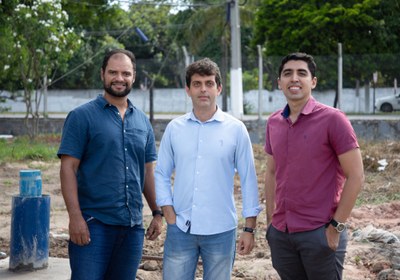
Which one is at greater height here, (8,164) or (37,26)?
(37,26)

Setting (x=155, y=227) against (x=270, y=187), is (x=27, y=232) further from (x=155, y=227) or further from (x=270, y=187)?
(x=270, y=187)

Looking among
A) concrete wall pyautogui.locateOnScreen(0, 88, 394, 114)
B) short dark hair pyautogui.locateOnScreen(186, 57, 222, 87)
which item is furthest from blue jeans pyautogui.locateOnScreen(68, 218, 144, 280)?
concrete wall pyautogui.locateOnScreen(0, 88, 394, 114)

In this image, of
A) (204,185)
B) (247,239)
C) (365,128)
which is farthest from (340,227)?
(365,128)

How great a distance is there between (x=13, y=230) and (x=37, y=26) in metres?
13.8

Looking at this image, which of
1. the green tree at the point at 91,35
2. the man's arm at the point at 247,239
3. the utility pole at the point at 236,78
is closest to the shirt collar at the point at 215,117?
the man's arm at the point at 247,239

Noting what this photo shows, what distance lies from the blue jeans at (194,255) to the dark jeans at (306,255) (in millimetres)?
294

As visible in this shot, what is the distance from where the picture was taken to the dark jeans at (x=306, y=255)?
4105 mm

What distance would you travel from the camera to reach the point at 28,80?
2038 cm

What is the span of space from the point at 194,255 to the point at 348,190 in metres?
0.98

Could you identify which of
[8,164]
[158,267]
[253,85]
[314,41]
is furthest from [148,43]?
[158,267]

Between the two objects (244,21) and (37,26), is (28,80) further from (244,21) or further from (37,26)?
(244,21)

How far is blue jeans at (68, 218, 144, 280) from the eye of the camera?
4.39m

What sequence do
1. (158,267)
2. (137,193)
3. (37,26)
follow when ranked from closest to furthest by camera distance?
1. (137,193)
2. (158,267)
3. (37,26)

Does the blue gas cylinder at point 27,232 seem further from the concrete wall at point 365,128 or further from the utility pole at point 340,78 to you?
the utility pole at point 340,78
